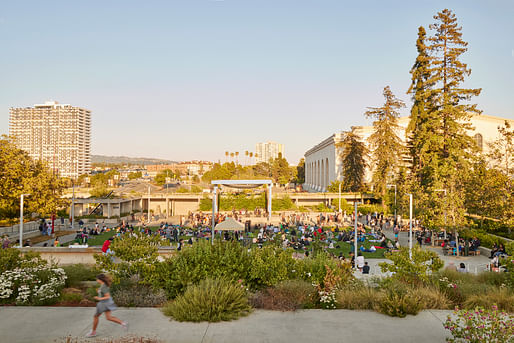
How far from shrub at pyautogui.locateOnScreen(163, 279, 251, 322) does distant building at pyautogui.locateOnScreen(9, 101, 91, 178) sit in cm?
20636

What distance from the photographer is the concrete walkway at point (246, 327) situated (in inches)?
254

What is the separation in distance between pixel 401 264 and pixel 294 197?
158 ft

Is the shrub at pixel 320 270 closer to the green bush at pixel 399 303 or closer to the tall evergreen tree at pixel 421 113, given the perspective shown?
the green bush at pixel 399 303

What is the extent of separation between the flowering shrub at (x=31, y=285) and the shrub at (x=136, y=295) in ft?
4.44

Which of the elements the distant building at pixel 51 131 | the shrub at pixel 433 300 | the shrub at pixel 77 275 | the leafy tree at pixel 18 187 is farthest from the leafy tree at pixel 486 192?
the distant building at pixel 51 131

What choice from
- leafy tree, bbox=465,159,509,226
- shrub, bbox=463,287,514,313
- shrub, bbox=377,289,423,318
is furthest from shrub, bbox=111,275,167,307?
leafy tree, bbox=465,159,509,226

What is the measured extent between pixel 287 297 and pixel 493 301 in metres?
4.42

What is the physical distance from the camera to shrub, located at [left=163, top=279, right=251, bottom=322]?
23.6 ft

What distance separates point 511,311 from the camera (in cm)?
793

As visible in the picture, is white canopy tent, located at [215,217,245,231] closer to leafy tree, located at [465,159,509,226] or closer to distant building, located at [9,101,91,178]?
leafy tree, located at [465,159,509,226]

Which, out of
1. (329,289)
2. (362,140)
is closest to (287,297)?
(329,289)

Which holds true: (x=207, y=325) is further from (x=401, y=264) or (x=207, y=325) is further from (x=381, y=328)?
(x=401, y=264)

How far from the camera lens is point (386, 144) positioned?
4428cm

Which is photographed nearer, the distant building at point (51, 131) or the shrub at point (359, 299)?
the shrub at point (359, 299)
